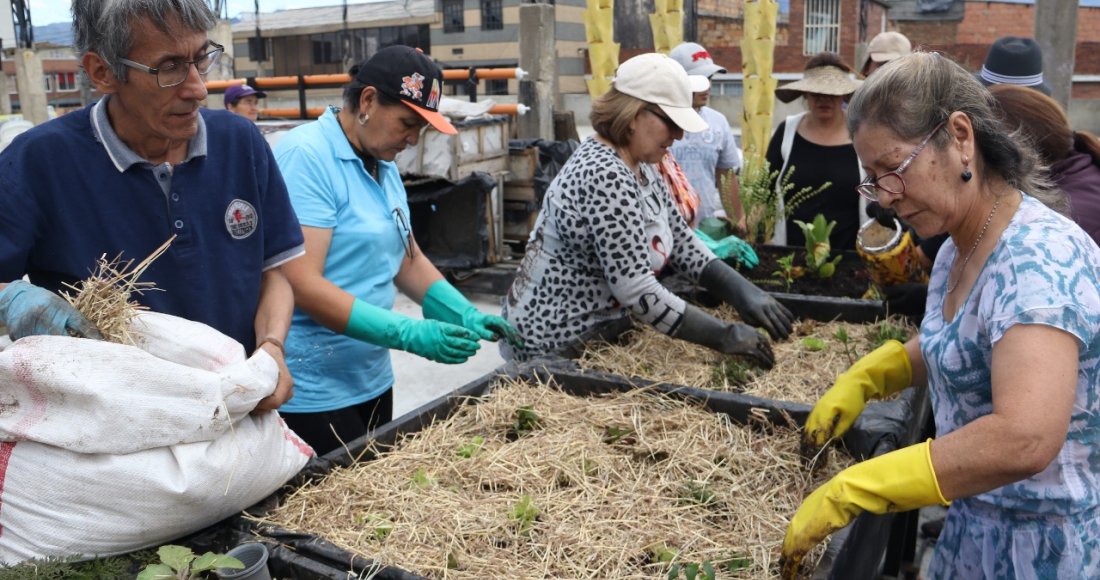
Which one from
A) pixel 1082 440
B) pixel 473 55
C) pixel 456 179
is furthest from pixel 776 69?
pixel 1082 440

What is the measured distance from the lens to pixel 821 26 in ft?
83.0

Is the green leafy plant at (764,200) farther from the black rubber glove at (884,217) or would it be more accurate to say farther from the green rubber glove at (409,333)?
the green rubber glove at (409,333)

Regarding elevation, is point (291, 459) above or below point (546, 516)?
above

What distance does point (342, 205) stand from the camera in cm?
244

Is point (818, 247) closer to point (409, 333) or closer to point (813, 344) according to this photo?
point (813, 344)

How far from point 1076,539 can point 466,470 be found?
1268 millimetres

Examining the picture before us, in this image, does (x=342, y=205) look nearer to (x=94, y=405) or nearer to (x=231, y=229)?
(x=231, y=229)

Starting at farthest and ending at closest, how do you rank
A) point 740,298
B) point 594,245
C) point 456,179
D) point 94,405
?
point 456,179
point 740,298
point 594,245
point 94,405

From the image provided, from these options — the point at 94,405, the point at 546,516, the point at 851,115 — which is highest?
the point at 851,115

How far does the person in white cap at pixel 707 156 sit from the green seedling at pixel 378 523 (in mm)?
3237

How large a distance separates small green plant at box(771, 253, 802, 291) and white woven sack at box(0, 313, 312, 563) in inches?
111

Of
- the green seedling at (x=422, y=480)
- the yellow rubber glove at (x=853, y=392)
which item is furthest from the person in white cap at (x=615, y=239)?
the green seedling at (x=422, y=480)

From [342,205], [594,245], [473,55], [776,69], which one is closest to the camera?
[342,205]

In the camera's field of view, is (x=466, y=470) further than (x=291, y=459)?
Yes
